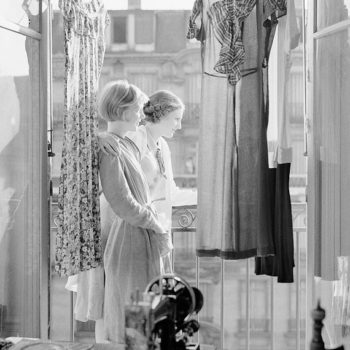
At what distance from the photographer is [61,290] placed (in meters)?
17.5

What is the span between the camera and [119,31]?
14.0 m

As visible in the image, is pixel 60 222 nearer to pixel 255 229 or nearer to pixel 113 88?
pixel 113 88

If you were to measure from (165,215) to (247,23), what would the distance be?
101 cm

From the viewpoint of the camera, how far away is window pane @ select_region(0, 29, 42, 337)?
8.86 ft

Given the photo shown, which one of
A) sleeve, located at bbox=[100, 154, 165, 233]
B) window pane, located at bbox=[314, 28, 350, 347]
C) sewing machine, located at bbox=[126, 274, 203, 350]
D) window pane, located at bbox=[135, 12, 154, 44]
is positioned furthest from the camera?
window pane, located at bbox=[135, 12, 154, 44]

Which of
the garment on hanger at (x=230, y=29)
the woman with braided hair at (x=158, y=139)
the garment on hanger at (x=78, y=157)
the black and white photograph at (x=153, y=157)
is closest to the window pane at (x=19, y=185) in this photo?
the black and white photograph at (x=153, y=157)

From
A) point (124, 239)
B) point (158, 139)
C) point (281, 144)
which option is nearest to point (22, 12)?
point (158, 139)

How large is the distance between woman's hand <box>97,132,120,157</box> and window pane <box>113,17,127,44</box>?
1161 cm

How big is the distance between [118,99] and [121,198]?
17.2 inches

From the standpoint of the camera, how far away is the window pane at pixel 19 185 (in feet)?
8.86

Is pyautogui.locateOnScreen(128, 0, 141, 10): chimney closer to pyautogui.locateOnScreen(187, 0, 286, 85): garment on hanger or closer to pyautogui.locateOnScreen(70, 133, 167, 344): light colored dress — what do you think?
pyautogui.locateOnScreen(187, 0, 286, 85): garment on hanger

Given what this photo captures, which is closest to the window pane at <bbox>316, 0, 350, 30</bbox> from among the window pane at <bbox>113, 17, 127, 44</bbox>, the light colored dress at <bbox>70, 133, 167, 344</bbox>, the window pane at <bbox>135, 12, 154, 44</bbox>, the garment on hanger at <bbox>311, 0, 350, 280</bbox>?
the garment on hanger at <bbox>311, 0, 350, 280</bbox>

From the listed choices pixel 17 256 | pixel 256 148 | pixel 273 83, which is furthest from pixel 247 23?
pixel 17 256

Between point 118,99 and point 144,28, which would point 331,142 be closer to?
point 118,99
